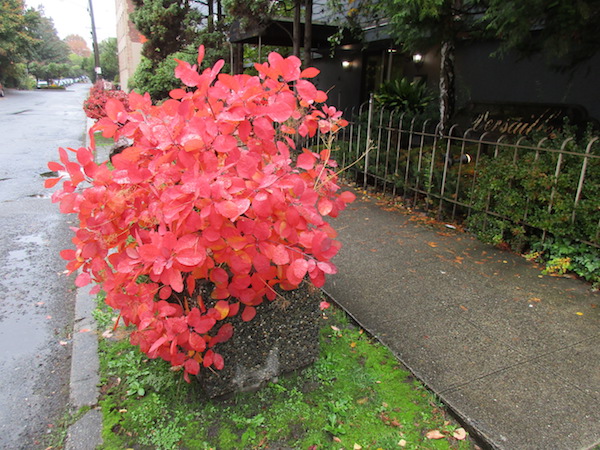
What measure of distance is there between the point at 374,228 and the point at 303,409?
135 inches

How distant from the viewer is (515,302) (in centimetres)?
378

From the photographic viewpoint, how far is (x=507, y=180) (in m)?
4.73

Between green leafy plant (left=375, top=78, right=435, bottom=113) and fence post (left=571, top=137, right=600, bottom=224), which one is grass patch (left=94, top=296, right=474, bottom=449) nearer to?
fence post (left=571, top=137, right=600, bottom=224)

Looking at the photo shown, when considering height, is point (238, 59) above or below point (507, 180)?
above

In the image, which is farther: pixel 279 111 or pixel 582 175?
pixel 582 175

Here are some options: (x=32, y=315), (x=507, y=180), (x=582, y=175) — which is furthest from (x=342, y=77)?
(x=32, y=315)

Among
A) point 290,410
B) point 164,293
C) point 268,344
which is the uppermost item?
point 164,293

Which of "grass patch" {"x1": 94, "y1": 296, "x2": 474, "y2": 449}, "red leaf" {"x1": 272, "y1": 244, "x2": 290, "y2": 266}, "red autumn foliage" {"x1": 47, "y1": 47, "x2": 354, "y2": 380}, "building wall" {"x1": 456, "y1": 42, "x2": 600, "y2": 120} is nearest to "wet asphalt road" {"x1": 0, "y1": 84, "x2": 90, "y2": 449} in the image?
"grass patch" {"x1": 94, "y1": 296, "x2": 474, "y2": 449}

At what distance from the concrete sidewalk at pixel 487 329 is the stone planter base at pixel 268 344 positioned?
2.36 feet

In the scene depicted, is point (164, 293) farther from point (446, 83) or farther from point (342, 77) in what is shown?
point (342, 77)

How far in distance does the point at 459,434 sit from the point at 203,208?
1.82 metres

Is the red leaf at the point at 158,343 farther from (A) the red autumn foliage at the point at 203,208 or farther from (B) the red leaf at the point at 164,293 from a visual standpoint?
(B) the red leaf at the point at 164,293

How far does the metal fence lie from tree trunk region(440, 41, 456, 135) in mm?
481

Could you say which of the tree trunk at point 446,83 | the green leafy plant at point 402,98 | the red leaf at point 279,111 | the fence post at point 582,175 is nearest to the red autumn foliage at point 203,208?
the red leaf at point 279,111
